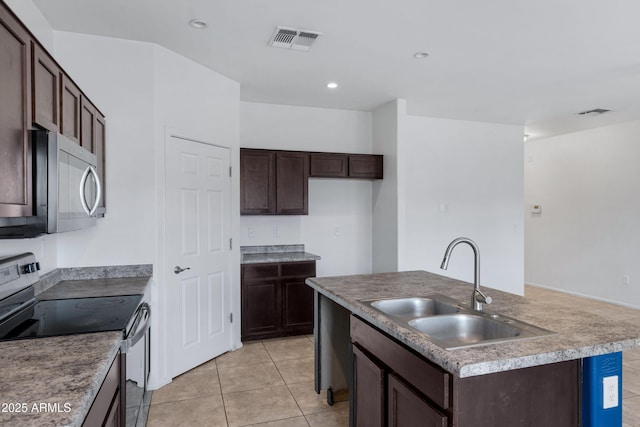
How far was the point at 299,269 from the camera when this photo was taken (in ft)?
13.8

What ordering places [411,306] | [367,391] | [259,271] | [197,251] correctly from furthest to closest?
1. [259,271]
2. [197,251]
3. [411,306]
4. [367,391]

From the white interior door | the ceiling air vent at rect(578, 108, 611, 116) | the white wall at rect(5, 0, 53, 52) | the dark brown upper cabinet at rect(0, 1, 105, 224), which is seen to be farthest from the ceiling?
the dark brown upper cabinet at rect(0, 1, 105, 224)

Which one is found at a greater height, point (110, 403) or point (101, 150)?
point (101, 150)

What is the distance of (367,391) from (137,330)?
47.4 inches

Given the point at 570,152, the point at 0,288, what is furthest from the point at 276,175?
the point at 570,152

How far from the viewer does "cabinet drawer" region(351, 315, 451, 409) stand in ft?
4.49

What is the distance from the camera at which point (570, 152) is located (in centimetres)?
633

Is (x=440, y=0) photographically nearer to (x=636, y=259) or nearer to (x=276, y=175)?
(x=276, y=175)

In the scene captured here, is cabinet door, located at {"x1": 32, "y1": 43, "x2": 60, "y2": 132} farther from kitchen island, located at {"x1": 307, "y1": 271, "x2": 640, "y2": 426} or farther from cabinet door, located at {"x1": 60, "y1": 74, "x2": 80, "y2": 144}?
kitchen island, located at {"x1": 307, "y1": 271, "x2": 640, "y2": 426}

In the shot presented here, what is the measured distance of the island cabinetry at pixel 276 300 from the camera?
159 inches

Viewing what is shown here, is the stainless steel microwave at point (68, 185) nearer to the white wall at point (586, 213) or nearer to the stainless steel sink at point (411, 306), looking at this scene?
the stainless steel sink at point (411, 306)

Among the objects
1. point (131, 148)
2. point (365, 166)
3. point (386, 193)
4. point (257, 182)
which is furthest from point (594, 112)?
point (131, 148)

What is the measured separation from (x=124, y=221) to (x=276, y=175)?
1834 millimetres

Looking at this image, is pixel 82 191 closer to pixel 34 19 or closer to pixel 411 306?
pixel 34 19
